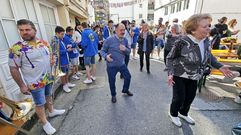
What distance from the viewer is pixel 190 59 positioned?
1909 mm

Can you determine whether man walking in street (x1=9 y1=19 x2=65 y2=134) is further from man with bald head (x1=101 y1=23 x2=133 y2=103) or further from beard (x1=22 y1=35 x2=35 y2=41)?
man with bald head (x1=101 y1=23 x2=133 y2=103)

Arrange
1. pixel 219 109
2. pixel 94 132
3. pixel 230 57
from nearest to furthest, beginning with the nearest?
1. pixel 94 132
2. pixel 219 109
3. pixel 230 57

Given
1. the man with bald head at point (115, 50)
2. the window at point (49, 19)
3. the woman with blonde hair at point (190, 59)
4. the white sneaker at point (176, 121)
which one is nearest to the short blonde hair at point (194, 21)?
the woman with blonde hair at point (190, 59)

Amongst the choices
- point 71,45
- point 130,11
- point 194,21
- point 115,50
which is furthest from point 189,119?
point 130,11

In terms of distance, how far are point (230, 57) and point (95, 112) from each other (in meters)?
4.09

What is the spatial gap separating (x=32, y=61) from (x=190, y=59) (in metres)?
2.18

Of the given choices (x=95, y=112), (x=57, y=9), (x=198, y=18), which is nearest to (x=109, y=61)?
(x=95, y=112)

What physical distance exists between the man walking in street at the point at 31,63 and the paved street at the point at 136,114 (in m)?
0.80

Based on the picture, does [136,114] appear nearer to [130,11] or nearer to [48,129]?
[48,129]

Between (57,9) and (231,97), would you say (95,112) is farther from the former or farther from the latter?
(57,9)

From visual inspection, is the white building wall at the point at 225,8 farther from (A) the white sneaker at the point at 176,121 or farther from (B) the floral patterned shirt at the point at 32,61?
(B) the floral patterned shirt at the point at 32,61

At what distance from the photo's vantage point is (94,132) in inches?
91.9

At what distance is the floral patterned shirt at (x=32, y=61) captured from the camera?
71.8 inches

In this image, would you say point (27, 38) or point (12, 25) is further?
point (12, 25)
